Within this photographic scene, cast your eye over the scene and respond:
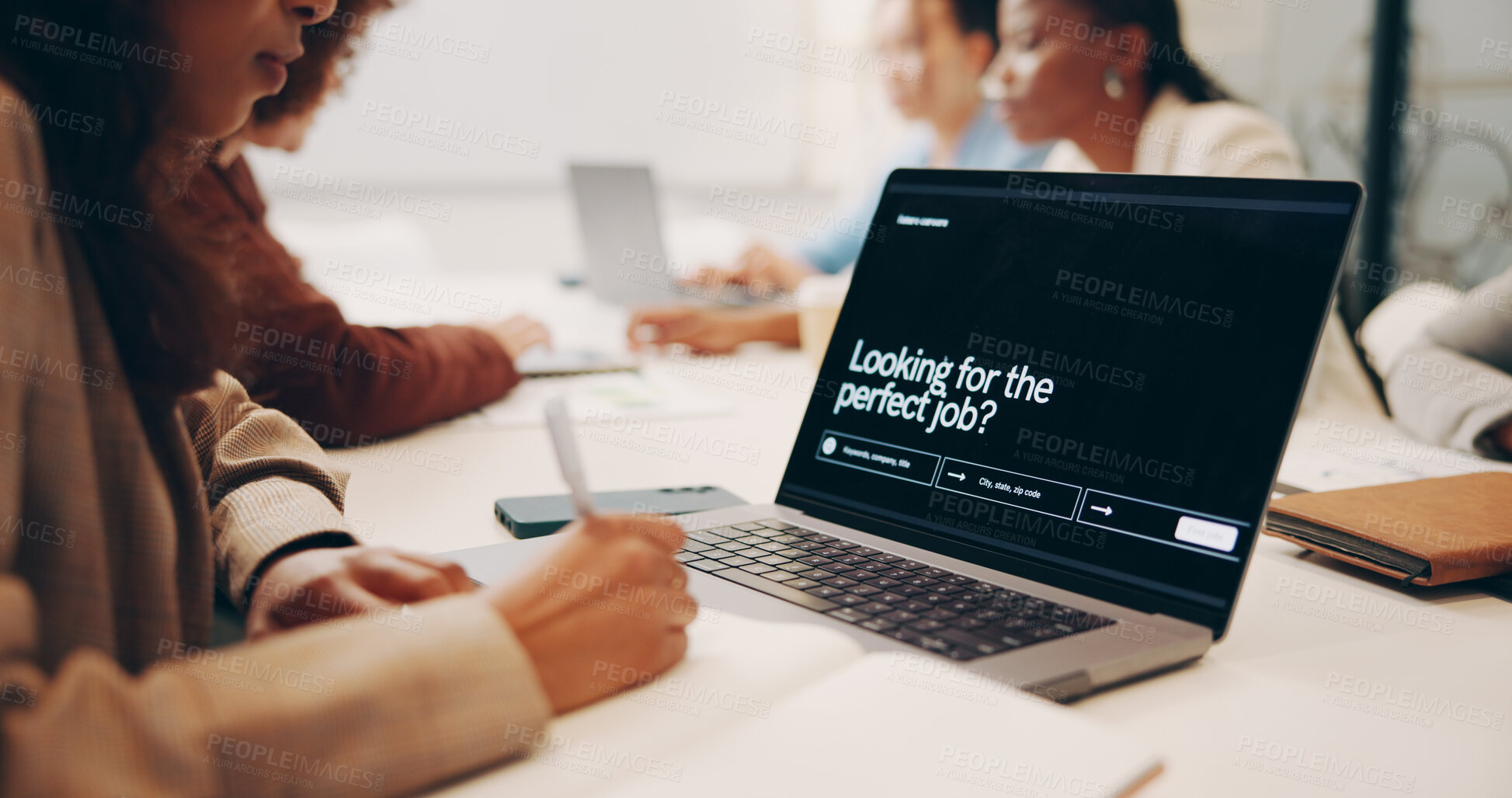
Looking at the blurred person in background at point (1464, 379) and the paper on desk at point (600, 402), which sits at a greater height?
the blurred person in background at point (1464, 379)

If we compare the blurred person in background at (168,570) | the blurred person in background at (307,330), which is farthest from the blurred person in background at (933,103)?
the blurred person in background at (168,570)

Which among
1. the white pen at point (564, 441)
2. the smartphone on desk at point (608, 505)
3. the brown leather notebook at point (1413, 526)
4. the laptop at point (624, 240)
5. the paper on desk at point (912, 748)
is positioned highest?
the laptop at point (624, 240)

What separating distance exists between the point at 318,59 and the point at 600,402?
518 millimetres

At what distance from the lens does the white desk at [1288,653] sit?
51 cm

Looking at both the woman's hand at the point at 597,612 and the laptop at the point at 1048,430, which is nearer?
the woman's hand at the point at 597,612

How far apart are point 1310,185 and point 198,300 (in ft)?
2.19

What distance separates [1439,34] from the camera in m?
2.34

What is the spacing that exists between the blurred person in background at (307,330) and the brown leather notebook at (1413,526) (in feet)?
2.90

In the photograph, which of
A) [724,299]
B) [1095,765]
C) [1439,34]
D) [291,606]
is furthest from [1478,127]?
[291,606]

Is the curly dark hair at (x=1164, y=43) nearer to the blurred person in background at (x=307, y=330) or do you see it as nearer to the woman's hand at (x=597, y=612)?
the blurred person in background at (x=307, y=330)

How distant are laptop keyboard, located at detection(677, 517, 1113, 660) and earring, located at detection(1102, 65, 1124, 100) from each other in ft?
4.65

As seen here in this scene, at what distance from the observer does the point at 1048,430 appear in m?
0.72

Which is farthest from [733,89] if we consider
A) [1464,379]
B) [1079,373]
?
[1079,373]

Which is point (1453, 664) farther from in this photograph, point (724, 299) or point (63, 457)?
point (724, 299)
